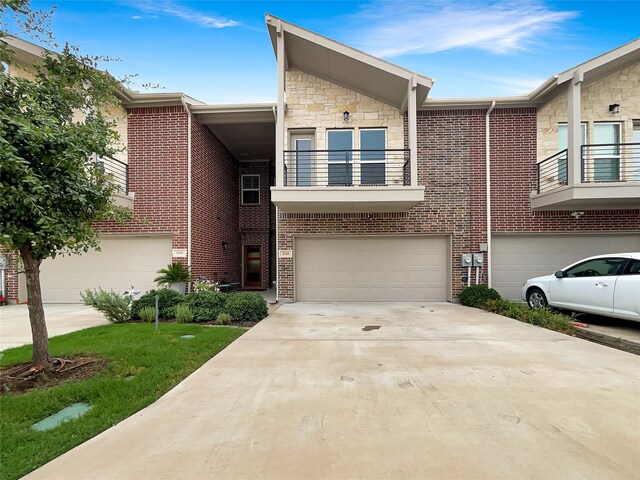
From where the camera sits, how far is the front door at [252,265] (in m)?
15.5

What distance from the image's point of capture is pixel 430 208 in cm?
1084

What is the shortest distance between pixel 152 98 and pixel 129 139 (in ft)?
4.88

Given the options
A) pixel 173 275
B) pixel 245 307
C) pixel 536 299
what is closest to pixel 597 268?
pixel 536 299

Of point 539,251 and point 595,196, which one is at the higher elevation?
point 595,196

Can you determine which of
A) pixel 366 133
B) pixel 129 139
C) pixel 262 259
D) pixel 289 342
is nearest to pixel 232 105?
pixel 129 139

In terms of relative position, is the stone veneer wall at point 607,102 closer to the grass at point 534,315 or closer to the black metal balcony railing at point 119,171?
the grass at point 534,315

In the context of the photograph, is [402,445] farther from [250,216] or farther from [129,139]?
[250,216]

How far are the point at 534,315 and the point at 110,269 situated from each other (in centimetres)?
1203

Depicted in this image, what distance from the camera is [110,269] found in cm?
1112

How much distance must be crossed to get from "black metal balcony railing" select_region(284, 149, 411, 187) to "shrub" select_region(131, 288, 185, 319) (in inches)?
180

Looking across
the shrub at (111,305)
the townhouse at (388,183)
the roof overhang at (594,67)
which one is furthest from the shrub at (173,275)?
the roof overhang at (594,67)

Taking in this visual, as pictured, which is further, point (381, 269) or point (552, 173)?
point (381, 269)

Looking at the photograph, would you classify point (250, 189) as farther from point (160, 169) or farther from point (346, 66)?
point (346, 66)

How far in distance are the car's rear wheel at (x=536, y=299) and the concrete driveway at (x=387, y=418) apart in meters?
3.16
